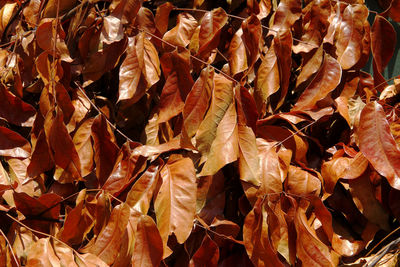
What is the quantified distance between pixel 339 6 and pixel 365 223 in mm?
469

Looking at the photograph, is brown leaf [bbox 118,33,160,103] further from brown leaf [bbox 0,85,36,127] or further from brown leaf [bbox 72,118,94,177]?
brown leaf [bbox 0,85,36,127]

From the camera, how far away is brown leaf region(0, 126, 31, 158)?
969mm

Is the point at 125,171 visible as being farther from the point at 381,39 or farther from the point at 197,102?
the point at 381,39

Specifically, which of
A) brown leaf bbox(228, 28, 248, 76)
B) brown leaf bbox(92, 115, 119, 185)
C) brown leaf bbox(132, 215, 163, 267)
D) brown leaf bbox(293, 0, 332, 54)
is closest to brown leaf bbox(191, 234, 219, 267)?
brown leaf bbox(132, 215, 163, 267)

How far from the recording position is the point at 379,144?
33.7 inches

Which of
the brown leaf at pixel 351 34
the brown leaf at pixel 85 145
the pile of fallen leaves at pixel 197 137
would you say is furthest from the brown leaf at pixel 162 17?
the brown leaf at pixel 351 34

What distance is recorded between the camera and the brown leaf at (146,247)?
Answer: 0.77 metres

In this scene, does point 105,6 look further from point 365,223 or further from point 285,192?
point 365,223

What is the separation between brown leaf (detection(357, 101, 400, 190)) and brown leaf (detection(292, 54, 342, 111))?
0.31ft

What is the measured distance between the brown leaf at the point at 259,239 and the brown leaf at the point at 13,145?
482mm

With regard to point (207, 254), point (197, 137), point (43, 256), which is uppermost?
point (197, 137)

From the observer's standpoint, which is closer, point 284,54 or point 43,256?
point 43,256

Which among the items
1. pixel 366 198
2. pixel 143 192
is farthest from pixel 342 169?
pixel 143 192

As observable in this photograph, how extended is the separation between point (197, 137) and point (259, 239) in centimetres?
21
